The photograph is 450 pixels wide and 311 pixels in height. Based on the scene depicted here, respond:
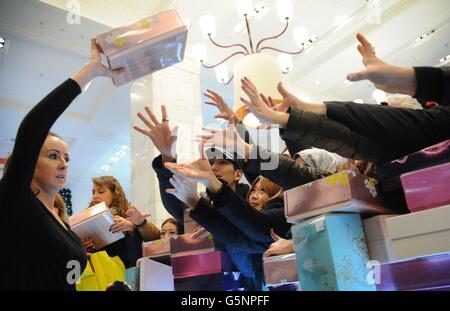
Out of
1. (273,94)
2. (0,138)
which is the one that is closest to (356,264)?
(273,94)

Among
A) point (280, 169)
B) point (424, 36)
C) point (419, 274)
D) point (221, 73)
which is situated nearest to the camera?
point (419, 274)

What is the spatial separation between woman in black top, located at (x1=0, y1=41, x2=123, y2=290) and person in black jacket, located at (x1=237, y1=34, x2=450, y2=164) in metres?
0.63

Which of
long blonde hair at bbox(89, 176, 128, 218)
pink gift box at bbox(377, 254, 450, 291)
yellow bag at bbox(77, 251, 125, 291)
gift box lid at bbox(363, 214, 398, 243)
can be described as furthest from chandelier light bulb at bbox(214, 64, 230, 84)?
pink gift box at bbox(377, 254, 450, 291)

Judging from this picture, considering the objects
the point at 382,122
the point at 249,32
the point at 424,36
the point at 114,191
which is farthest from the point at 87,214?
the point at 424,36

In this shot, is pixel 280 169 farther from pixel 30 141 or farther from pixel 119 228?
pixel 119 228

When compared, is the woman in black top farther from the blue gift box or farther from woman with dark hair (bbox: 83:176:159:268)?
woman with dark hair (bbox: 83:176:159:268)

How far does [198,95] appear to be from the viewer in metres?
4.20

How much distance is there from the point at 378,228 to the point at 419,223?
0.39ft

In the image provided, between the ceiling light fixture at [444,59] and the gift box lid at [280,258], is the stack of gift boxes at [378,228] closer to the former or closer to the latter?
→ the gift box lid at [280,258]

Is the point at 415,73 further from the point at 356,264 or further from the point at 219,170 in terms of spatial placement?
the point at 219,170

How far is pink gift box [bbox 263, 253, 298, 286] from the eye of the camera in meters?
1.14

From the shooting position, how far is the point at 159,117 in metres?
3.75

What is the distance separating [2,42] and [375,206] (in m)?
3.97
